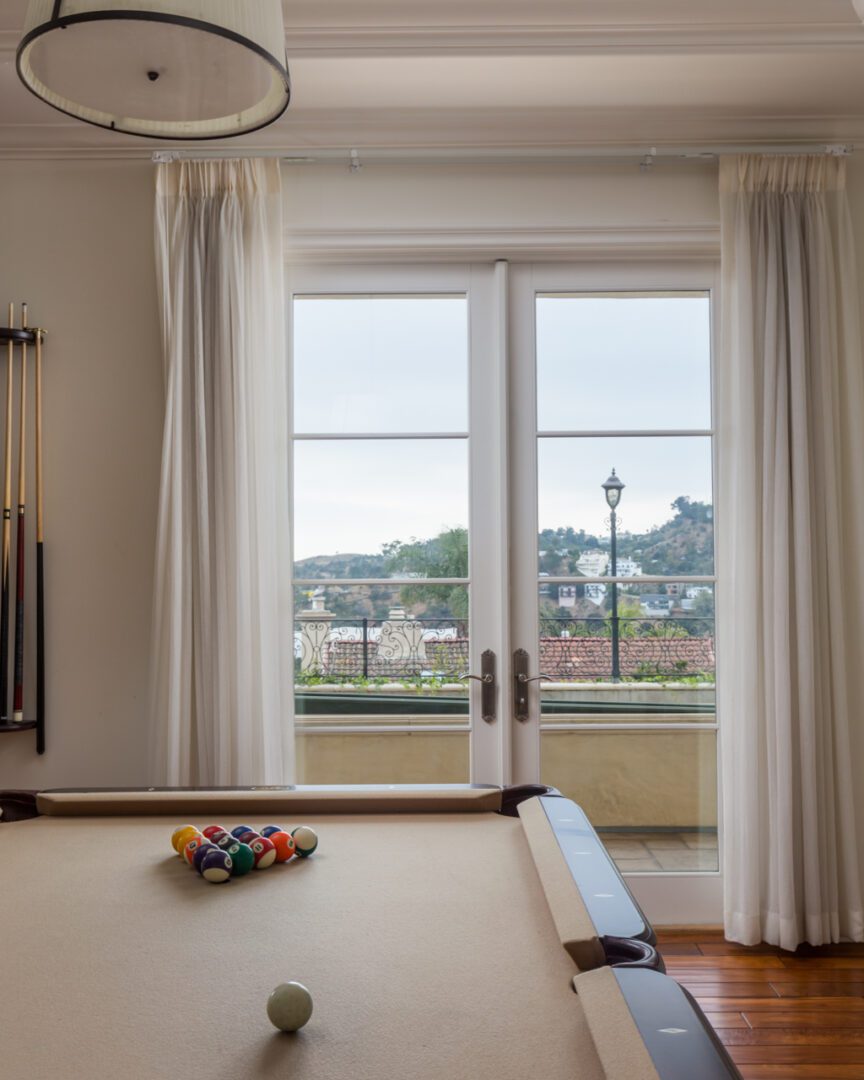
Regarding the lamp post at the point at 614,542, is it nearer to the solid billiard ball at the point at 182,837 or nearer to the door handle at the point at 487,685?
the door handle at the point at 487,685

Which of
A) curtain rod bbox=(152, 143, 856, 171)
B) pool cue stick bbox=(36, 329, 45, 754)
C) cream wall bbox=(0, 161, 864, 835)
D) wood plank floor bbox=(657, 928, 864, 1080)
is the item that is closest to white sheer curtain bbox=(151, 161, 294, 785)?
curtain rod bbox=(152, 143, 856, 171)

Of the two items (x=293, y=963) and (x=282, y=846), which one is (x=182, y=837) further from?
(x=293, y=963)

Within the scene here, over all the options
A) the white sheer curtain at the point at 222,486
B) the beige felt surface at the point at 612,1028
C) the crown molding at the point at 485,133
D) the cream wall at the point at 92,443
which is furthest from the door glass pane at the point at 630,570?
the beige felt surface at the point at 612,1028

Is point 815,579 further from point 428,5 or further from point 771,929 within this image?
point 428,5

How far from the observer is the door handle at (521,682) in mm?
3109

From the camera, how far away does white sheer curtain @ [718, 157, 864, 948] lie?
289 cm

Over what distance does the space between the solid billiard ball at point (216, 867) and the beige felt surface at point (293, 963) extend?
2cm

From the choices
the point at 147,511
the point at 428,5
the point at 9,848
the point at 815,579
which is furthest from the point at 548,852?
the point at 428,5

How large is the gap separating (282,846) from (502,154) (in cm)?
241

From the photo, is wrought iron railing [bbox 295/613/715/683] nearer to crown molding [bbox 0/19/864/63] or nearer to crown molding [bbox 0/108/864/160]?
crown molding [bbox 0/108/864/160]

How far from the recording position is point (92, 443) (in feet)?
9.98

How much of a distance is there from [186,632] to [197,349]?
94 centimetres

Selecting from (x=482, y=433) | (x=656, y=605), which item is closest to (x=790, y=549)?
(x=656, y=605)

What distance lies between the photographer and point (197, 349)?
292 cm
